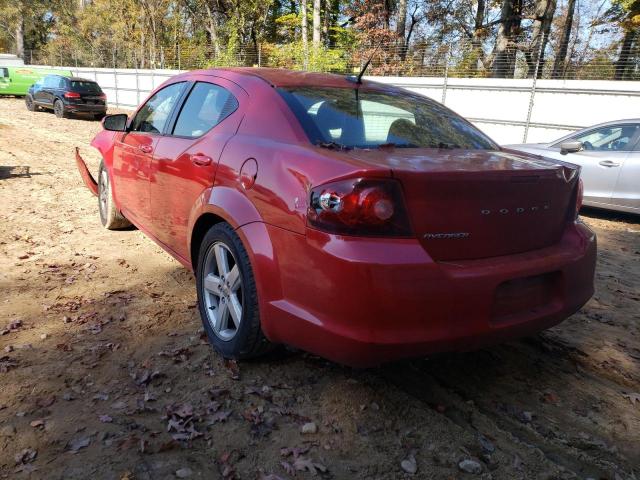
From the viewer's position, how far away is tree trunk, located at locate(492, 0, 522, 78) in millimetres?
16156

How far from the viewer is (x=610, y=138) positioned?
7.58 metres

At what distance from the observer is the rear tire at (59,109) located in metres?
18.5

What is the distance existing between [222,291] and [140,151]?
1.69 metres

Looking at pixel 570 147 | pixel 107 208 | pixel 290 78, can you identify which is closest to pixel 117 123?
pixel 107 208

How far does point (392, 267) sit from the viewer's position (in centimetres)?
221

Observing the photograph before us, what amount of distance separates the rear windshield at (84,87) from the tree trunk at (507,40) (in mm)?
13368

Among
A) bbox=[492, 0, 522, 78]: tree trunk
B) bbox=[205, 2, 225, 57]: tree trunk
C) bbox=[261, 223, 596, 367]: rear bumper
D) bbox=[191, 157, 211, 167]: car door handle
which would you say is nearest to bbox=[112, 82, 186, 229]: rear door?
bbox=[191, 157, 211, 167]: car door handle

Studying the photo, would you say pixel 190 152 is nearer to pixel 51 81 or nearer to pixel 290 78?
pixel 290 78

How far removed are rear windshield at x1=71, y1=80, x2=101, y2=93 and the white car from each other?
16075 mm

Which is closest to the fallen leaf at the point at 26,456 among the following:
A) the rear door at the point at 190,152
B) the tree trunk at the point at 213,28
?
the rear door at the point at 190,152

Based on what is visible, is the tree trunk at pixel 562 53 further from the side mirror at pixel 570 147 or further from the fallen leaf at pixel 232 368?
the fallen leaf at pixel 232 368

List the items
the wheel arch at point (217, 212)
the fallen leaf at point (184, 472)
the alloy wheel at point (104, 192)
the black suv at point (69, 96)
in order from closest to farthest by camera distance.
Answer: the fallen leaf at point (184, 472)
the wheel arch at point (217, 212)
the alloy wheel at point (104, 192)
the black suv at point (69, 96)

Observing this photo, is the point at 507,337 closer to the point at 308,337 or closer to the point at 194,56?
the point at 308,337

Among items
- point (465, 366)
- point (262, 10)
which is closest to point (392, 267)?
point (465, 366)
